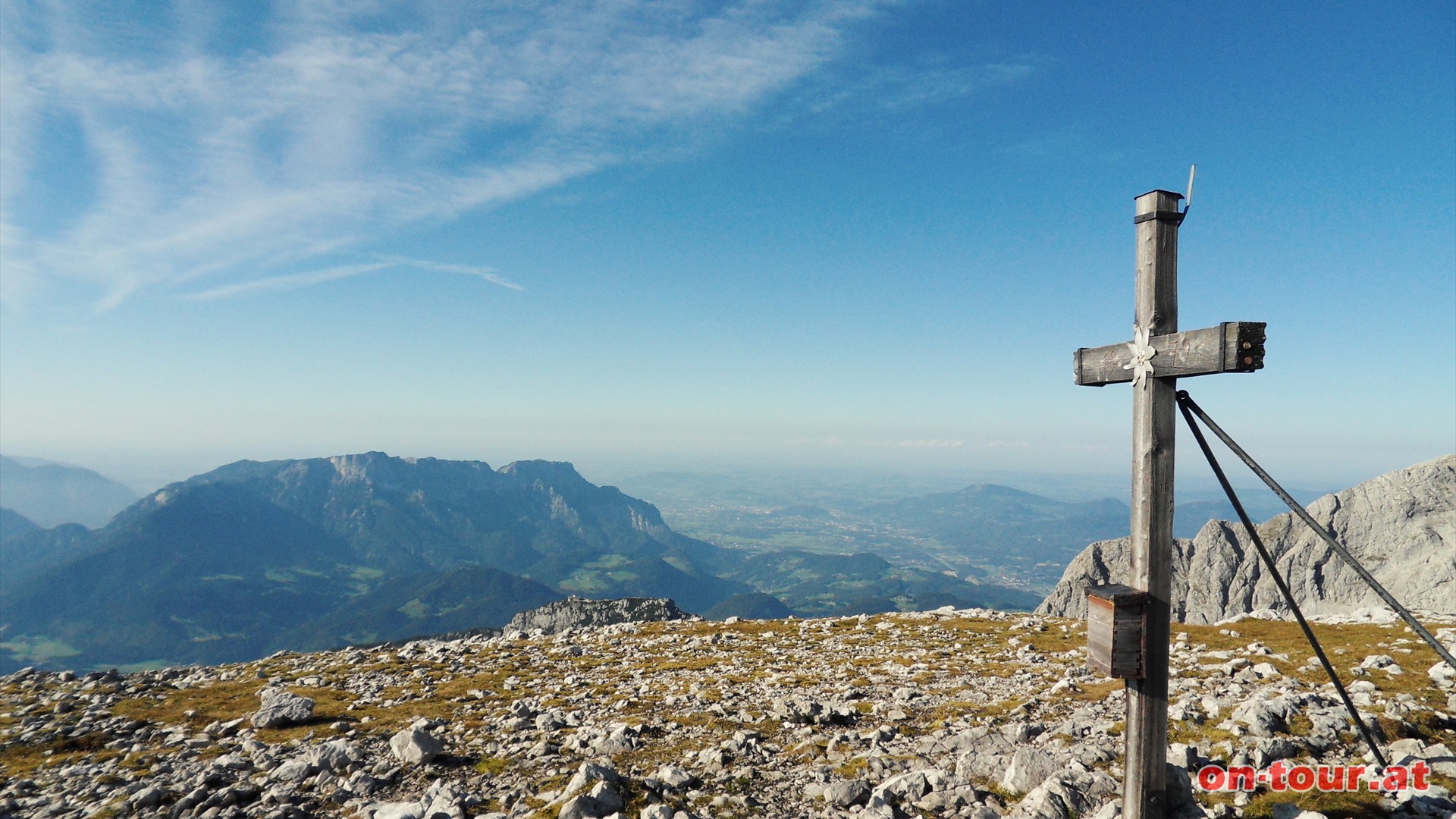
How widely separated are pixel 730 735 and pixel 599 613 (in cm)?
6465

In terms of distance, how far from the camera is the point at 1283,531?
102 m

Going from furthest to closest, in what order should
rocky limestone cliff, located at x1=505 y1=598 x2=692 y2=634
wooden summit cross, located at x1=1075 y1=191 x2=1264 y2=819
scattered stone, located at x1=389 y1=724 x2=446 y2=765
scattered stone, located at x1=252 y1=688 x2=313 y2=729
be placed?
1. rocky limestone cliff, located at x1=505 y1=598 x2=692 y2=634
2. scattered stone, located at x1=252 y1=688 x2=313 y2=729
3. scattered stone, located at x1=389 y1=724 x2=446 y2=765
4. wooden summit cross, located at x1=1075 y1=191 x2=1264 y2=819

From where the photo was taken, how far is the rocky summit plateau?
10945 mm

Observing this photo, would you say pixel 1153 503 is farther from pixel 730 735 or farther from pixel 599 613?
pixel 599 613

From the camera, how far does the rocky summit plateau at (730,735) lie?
10.9 meters

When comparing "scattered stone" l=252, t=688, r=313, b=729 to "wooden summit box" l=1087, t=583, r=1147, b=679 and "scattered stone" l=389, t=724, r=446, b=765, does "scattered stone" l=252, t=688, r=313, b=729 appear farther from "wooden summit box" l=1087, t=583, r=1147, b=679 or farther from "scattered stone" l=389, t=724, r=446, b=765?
"wooden summit box" l=1087, t=583, r=1147, b=679

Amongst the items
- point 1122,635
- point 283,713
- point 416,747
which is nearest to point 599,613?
point 283,713

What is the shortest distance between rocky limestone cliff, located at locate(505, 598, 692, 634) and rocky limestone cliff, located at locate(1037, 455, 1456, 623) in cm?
5826

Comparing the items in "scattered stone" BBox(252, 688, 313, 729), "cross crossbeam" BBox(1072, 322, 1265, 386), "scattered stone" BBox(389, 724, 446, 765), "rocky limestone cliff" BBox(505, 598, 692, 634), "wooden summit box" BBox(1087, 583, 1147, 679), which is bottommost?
"rocky limestone cliff" BBox(505, 598, 692, 634)

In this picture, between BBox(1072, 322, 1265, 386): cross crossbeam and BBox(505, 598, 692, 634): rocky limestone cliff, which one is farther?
BBox(505, 598, 692, 634): rocky limestone cliff

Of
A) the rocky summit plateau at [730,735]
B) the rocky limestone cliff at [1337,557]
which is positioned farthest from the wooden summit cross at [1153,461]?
the rocky limestone cliff at [1337,557]

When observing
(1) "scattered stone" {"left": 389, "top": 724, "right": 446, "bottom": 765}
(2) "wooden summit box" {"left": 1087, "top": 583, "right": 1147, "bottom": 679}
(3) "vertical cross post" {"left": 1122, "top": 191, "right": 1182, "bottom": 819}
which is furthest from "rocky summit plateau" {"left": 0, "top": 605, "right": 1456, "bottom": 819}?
(2) "wooden summit box" {"left": 1087, "top": 583, "right": 1147, "bottom": 679}

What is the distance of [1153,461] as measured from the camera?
24.1 feet

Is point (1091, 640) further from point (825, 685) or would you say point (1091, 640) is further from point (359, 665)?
point (359, 665)
